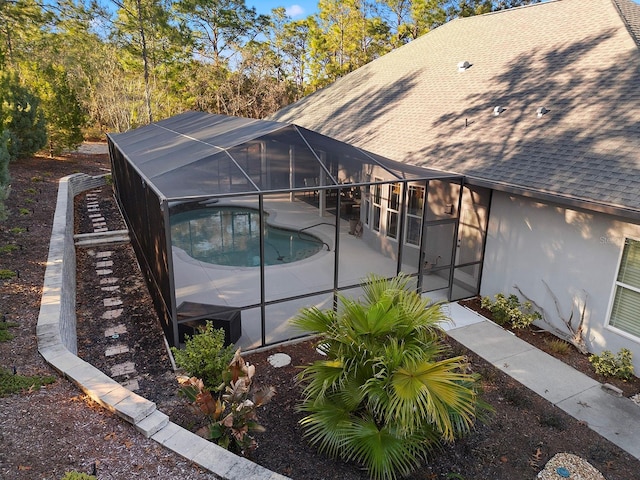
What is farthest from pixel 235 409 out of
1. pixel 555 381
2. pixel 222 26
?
pixel 222 26

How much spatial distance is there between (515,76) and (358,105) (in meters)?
5.72

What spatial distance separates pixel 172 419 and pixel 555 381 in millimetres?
5532

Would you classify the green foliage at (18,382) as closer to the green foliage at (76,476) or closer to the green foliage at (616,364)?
the green foliage at (76,476)

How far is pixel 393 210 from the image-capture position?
1155 centimetres

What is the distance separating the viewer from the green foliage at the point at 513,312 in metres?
7.98

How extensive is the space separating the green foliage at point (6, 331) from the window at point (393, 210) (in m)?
8.41

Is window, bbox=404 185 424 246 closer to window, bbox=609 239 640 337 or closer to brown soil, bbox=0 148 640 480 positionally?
brown soil, bbox=0 148 640 480

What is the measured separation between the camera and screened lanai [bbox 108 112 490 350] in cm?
695

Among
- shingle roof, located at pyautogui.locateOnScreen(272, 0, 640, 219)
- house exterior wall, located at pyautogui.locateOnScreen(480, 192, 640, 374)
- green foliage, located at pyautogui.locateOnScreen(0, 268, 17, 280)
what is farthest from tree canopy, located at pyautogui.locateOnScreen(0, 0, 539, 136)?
house exterior wall, located at pyautogui.locateOnScreen(480, 192, 640, 374)

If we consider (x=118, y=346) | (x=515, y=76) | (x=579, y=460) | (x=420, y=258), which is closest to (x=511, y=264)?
(x=420, y=258)

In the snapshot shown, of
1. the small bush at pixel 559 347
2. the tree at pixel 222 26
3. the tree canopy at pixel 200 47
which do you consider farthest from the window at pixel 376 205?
the tree at pixel 222 26

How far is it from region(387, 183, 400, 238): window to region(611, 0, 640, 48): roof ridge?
5.95 m

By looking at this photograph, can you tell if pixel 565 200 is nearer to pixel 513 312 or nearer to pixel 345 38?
pixel 513 312

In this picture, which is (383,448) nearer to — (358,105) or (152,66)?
(358,105)
